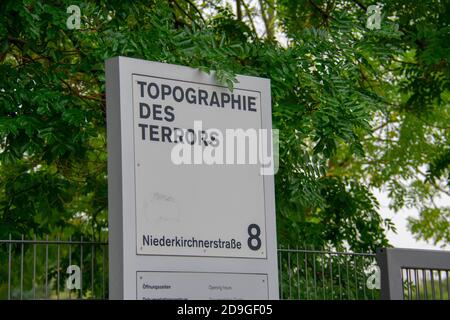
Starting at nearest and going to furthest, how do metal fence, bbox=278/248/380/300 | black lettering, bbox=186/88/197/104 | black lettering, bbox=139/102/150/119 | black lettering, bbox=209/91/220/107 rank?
1. black lettering, bbox=139/102/150/119
2. black lettering, bbox=186/88/197/104
3. black lettering, bbox=209/91/220/107
4. metal fence, bbox=278/248/380/300

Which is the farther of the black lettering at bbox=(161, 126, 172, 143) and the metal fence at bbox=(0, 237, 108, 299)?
the metal fence at bbox=(0, 237, 108, 299)

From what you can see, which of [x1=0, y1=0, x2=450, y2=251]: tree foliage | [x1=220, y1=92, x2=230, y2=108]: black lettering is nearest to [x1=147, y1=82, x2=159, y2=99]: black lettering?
[x1=220, y1=92, x2=230, y2=108]: black lettering

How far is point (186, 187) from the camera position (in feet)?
22.4

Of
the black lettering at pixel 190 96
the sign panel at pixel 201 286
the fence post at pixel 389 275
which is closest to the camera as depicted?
the sign panel at pixel 201 286

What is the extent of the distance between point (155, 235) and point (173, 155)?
529mm

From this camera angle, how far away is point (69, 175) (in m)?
14.2

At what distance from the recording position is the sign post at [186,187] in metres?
6.55

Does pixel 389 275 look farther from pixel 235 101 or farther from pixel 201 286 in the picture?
pixel 235 101

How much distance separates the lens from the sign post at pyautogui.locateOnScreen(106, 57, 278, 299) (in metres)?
6.55

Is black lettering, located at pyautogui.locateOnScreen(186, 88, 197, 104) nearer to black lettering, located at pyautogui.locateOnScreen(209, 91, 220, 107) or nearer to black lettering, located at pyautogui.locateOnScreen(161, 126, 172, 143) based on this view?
black lettering, located at pyautogui.locateOnScreen(209, 91, 220, 107)

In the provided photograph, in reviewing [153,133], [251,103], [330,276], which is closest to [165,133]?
[153,133]

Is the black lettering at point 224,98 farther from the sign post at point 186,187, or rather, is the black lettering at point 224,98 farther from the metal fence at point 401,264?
the metal fence at point 401,264

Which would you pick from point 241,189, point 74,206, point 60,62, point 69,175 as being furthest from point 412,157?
point 241,189

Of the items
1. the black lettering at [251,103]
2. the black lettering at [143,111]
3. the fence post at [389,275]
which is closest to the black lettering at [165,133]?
the black lettering at [143,111]
